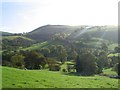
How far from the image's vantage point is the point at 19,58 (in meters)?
99.2

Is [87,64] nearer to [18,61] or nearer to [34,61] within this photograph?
[34,61]

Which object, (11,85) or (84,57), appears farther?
(84,57)

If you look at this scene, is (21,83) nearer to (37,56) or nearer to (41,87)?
(41,87)

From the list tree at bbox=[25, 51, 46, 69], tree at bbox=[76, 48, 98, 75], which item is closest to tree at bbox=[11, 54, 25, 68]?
tree at bbox=[25, 51, 46, 69]

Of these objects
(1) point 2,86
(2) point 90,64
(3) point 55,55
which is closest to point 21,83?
(1) point 2,86

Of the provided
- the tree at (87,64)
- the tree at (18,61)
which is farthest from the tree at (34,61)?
the tree at (87,64)

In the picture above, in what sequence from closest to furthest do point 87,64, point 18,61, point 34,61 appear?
point 87,64 → point 18,61 → point 34,61

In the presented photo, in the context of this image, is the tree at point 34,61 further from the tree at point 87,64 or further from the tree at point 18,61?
the tree at point 87,64

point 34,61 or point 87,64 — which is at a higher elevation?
point 34,61

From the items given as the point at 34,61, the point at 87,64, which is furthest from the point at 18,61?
the point at 87,64

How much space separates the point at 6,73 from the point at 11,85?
21.6 feet

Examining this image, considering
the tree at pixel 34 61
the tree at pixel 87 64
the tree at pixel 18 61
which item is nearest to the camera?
the tree at pixel 87 64

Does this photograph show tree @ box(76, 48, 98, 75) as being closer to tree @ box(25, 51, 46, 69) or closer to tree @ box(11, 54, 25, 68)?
tree @ box(25, 51, 46, 69)

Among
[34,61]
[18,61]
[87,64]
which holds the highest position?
[18,61]
